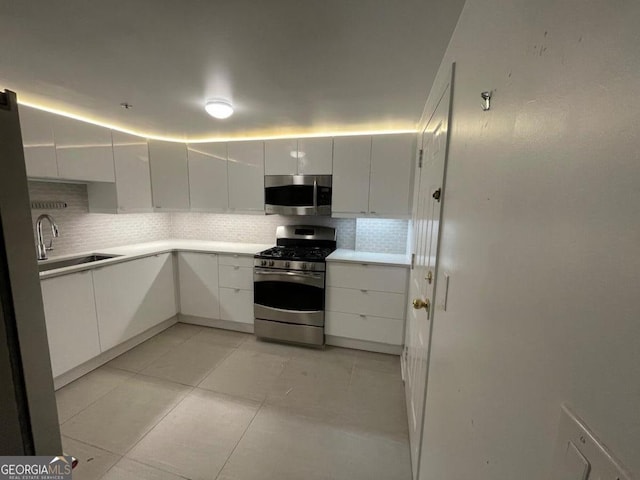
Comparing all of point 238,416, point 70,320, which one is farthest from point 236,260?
point 238,416

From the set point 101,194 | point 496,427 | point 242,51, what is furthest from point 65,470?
point 101,194

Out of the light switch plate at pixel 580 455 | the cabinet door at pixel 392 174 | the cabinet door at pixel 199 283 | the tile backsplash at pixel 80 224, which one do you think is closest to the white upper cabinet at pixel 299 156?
the cabinet door at pixel 392 174

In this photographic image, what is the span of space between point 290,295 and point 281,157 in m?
1.54

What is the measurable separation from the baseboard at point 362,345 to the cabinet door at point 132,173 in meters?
2.61

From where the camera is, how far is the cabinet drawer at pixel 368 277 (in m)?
2.55

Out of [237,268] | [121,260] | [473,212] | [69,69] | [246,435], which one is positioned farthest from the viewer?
[237,268]

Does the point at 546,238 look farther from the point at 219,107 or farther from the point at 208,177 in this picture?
the point at 208,177

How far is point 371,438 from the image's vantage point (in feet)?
5.72

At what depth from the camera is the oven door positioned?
2746mm

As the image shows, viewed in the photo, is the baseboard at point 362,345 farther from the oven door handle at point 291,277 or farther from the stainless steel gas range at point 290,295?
the oven door handle at point 291,277

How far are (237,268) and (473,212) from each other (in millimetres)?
2680

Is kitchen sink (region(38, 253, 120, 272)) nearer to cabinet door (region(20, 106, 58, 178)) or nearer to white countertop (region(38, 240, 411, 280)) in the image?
white countertop (region(38, 240, 411, 280))

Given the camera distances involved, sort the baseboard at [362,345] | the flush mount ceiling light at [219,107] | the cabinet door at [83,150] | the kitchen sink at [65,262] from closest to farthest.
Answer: the flush mount ceiling light at [219,107] < the cabinet door at [83,150] < the kitchen sink at [65,262] < the baseboard at [362,345]

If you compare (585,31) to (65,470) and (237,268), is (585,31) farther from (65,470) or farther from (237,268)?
(237,268)
